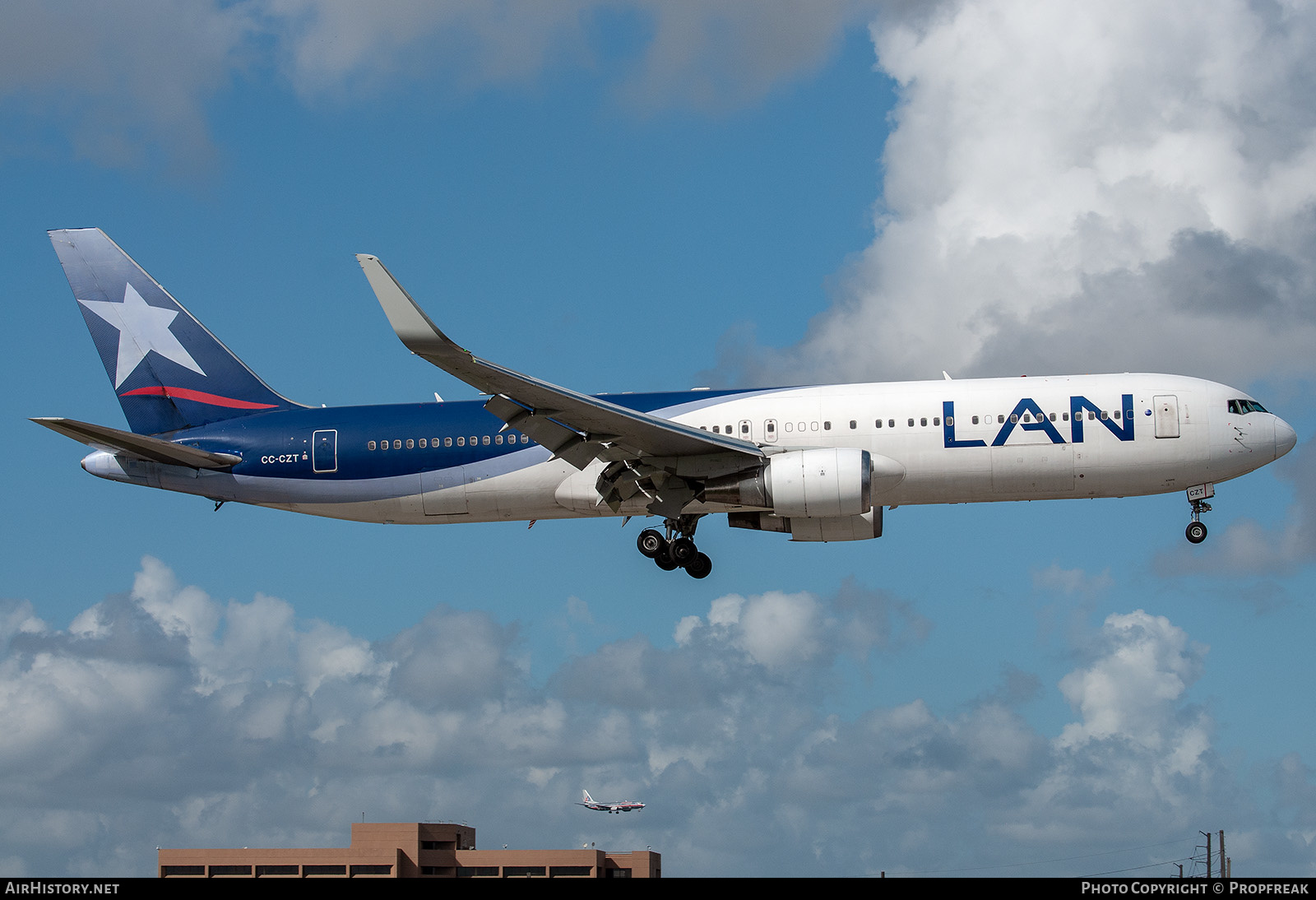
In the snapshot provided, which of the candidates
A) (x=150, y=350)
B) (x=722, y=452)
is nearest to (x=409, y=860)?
(x=150, y=350)

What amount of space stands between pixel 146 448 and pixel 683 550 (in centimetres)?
1466

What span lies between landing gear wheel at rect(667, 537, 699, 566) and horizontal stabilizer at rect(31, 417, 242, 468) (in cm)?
1213

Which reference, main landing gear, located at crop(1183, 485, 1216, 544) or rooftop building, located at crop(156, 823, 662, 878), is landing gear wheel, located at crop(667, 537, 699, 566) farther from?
rooftop building, located at crop(156, 823, 662, 878)

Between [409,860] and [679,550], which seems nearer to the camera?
[679,550]

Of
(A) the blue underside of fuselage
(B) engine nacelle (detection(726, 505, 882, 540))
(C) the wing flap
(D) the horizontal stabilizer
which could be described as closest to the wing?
(C) the wing flap

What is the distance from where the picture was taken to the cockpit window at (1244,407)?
32.9 meters

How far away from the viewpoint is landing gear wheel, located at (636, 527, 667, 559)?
35656mm

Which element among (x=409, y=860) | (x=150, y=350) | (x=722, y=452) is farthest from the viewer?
(x=409, y=860)

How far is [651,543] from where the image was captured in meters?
35.7

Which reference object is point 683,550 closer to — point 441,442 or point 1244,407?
point 441,442

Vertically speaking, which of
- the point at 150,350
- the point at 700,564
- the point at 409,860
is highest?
the point at 150,350

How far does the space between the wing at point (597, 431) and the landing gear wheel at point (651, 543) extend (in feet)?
5.15

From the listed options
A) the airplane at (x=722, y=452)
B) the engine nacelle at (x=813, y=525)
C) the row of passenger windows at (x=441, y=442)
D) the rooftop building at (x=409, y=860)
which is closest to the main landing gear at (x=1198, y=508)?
the airplane at (x=722, y=452)
